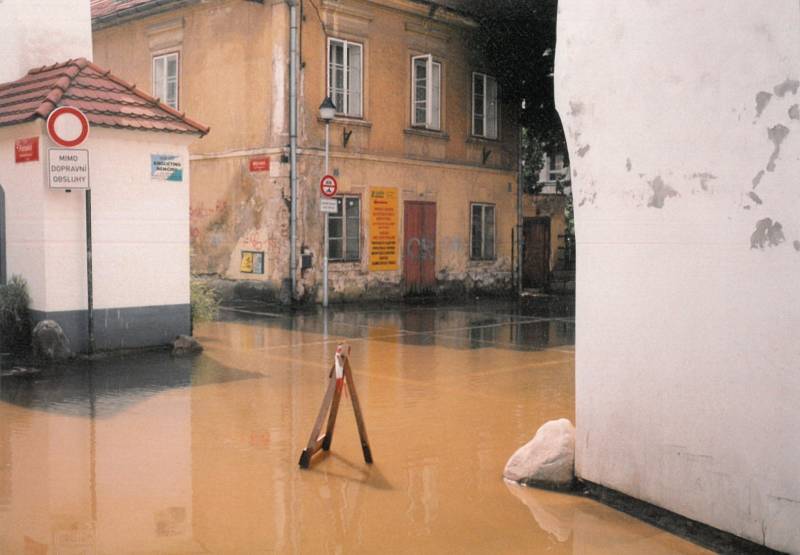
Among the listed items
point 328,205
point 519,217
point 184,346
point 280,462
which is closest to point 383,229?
point 328,205

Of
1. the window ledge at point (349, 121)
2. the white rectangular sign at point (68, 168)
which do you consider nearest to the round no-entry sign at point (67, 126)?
the white rectangular sign at point (68, 168)

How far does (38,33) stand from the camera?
1263cm

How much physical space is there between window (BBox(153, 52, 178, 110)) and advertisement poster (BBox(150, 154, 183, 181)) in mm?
9848

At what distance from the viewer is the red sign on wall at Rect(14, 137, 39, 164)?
1075 cm

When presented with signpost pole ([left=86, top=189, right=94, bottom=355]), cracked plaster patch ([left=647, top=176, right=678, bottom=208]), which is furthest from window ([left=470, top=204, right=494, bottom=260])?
cracked plaster patch ([left=647, top=176, right=678, bottom=208])

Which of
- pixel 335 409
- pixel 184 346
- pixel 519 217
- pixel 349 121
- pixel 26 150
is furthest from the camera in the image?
pixel 519 217

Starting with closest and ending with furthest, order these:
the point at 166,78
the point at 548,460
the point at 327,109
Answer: the point at 548,460, the point at 327,109, the point at 166,78

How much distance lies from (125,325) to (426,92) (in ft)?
39.4

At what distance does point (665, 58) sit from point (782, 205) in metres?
1.16

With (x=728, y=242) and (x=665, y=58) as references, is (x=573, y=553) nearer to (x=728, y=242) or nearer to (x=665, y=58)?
(x=728, y=242)

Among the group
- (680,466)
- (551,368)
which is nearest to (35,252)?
(551,368)

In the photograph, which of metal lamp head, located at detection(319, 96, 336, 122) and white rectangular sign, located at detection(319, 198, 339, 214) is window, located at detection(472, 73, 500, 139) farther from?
white rectangular sign, located at detection(319, 198, 339, 214)

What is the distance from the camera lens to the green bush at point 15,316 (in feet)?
35.9

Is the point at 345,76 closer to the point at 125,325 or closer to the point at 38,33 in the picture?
the point at 38,33
